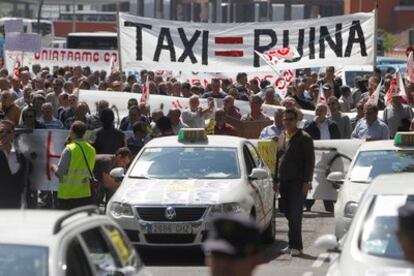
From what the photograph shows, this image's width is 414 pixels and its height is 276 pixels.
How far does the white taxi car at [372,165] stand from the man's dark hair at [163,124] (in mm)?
3387

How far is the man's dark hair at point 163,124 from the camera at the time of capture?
19375mm

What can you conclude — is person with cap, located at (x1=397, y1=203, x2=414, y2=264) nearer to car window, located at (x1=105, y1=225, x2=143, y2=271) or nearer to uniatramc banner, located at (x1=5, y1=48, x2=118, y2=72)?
car window, located at (x1=105, y1=225, x2=143, y2=271)

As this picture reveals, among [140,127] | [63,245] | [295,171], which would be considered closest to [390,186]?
[63,245]

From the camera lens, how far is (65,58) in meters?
42.3

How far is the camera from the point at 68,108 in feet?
77.1

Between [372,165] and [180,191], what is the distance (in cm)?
234

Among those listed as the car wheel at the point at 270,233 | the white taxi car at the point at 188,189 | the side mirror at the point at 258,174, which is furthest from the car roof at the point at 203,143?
the car wheel at the point at 270,233

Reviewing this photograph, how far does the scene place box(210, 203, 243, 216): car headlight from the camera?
15.6 m

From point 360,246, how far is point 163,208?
567cm

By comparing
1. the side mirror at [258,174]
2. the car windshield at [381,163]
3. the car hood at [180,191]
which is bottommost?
the car hood at [180,191]

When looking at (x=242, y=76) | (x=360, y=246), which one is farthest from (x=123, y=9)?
(x=360, y=246)

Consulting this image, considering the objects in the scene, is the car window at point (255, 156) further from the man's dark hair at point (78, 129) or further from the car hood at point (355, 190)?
the man's dark hair at point (78, 129)

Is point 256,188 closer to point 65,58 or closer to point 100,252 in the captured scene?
point 100,252

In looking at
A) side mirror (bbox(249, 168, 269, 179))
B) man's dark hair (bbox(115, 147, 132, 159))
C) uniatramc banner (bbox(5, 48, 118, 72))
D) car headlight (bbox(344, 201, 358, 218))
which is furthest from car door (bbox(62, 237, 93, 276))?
uniatramc banner (bbox(5, 48, 118, 72))
